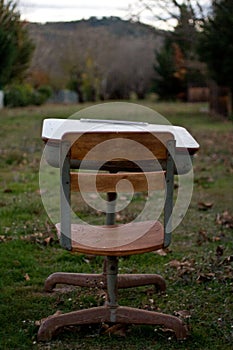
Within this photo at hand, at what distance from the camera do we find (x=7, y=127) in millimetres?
16609

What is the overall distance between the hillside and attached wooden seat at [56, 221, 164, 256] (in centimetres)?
2862

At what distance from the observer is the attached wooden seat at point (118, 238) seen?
3.13m

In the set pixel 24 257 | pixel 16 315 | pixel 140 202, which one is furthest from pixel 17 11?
pixel 16 315

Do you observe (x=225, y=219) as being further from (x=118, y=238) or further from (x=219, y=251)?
(x=118, y=238)

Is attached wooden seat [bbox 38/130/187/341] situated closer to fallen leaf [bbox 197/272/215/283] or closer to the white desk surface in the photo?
the white desk surface

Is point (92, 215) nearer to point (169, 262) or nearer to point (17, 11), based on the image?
point (169, 262)

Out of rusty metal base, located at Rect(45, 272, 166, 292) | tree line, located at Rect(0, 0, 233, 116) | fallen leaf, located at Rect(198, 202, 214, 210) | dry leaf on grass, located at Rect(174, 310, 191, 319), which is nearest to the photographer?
dry leaf on grass, located at Rect(174, 310, 191, 319)

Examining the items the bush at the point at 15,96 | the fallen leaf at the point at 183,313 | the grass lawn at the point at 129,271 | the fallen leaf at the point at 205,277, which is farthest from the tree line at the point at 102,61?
the fallen leaf at the point at 183,313

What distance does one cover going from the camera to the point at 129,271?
4.41m

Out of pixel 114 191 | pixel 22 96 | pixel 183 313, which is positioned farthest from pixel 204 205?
pixel 22 96

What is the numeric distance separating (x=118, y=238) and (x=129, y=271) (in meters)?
1.15

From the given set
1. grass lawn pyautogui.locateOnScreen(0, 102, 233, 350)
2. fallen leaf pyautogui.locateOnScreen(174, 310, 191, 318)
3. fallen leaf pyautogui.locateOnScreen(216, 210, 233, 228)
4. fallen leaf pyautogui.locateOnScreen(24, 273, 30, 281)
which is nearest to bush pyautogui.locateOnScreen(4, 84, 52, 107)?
grass lawn pyautogui.locateOnScreen(0, 102, 233, 350)

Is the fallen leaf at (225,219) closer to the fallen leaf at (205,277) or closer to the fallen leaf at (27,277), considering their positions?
the fallen leaf at (205,277)

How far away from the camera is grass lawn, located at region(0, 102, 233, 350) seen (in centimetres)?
330
